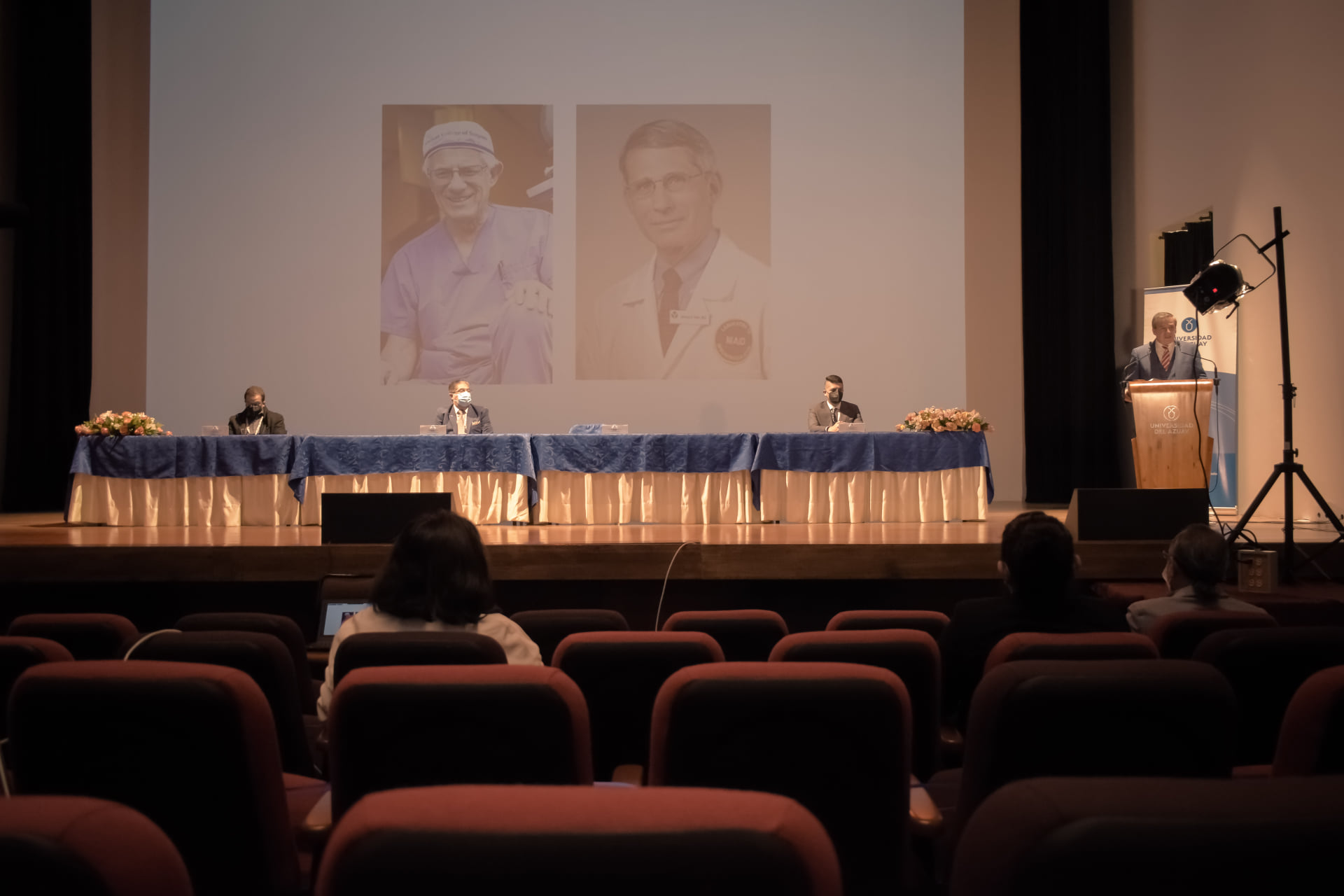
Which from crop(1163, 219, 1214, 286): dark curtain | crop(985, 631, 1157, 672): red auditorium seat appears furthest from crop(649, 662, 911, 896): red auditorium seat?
crop(1163, 219, 1214, 286): dark curtain

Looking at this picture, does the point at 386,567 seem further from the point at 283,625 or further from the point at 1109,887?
the point at 1109,887

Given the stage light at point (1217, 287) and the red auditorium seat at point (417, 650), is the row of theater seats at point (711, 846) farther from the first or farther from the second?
the stage light at point (1217, 287)

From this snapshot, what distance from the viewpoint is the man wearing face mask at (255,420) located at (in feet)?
26.1

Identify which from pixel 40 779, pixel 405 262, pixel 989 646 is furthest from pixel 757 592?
pixel 405 262

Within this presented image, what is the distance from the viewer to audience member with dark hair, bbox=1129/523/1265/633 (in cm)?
295

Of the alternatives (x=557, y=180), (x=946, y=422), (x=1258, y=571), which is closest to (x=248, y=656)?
(x=1258, y=571)

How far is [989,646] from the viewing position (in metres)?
2.44

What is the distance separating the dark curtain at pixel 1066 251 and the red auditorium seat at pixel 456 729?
9618mm

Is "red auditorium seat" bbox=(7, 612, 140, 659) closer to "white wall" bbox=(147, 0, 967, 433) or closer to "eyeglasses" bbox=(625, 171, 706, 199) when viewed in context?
"white wall" bbox=(147, 0, 967, 433)

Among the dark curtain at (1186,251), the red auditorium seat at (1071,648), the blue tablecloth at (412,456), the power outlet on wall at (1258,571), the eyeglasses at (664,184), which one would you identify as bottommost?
the power outlet on wall at (1258,571)

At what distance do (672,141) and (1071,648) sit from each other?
26.5 feet

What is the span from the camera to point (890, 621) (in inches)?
111

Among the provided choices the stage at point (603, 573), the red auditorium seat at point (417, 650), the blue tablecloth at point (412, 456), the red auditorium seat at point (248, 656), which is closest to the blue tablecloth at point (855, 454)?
the blue tablecloth at point (412, 456)

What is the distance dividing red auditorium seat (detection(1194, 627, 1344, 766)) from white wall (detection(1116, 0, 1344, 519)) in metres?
5.61
